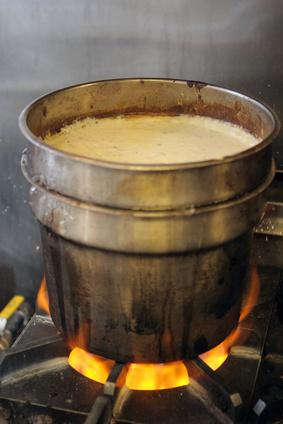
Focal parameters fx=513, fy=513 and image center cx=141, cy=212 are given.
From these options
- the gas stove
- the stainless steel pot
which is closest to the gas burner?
the gas stove

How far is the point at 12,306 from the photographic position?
1.98 m

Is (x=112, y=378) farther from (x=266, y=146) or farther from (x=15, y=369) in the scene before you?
(x=266, y=146)

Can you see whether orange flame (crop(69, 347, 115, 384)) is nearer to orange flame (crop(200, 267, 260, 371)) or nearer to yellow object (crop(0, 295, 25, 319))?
orange flame (crop(200, 267, 260, 371))

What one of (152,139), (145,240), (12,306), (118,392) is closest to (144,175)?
(145,240)

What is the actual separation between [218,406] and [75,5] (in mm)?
1213

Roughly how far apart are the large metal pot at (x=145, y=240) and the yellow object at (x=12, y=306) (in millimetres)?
772

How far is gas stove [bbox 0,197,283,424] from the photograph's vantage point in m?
1.11

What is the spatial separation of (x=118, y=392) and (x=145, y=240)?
41cm

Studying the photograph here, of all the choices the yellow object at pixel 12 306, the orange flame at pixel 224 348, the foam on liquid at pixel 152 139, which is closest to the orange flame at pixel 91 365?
the orange flame at pixel 224 348

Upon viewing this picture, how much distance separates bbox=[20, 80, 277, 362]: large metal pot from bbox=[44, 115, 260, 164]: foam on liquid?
6cm

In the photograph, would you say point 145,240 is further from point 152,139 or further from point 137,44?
point 137,44

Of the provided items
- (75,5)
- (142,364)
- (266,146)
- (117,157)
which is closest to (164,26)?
(75,5)

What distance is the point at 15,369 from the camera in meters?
1.24

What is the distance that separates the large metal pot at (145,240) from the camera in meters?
0.90
